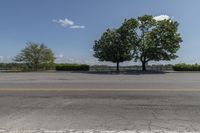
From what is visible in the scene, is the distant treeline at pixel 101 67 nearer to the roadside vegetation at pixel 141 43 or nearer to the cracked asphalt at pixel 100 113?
the roadside vegetation at pixel 141 43

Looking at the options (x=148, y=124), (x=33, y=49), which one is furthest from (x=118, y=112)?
(x=33, y=49)

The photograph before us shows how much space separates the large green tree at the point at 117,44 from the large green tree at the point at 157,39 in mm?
1177

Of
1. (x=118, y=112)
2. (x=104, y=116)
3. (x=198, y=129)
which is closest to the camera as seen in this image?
(x=198, y=129)

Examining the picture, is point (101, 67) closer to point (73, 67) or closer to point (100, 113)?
point (73, 67)

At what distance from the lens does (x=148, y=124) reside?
7445 mm

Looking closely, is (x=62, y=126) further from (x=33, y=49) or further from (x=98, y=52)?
(x=33, y=49)

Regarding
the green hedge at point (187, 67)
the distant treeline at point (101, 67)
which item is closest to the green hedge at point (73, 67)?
the distant treeline at point (101, 67)

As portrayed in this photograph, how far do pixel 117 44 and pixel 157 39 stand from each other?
589cm

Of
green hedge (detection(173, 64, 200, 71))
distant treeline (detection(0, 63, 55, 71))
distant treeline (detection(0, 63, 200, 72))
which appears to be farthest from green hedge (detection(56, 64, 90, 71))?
green hedge (detection(173, 64, 200, 71))

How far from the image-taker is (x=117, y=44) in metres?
48.2

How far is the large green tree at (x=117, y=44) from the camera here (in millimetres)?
47312

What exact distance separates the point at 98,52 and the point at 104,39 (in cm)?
231

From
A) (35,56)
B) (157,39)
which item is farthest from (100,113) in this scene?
(35,56)

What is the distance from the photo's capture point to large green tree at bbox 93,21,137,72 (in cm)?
4731
